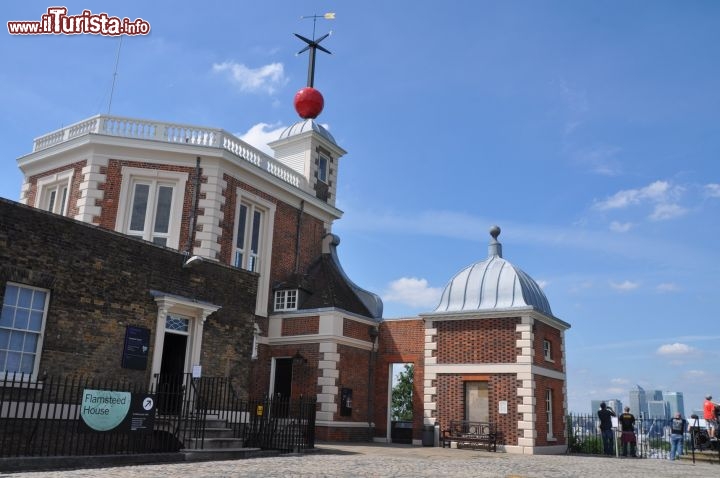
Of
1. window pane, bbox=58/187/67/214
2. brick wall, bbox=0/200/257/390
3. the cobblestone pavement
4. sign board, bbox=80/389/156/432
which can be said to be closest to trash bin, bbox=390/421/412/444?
the cobblestone pavement

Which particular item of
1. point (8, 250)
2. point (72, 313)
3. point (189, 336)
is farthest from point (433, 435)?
point (8, 250)

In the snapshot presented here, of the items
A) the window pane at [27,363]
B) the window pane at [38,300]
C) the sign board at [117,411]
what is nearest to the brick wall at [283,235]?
the window pane at [38,300]

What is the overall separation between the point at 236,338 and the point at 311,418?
291 cm

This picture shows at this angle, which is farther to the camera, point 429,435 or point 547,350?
point 547,350

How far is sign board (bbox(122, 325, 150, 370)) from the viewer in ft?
45.9

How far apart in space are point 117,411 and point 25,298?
2.90 metres

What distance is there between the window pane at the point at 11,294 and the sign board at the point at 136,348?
8.21ft

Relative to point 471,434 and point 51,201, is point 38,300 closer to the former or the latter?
point 51,201

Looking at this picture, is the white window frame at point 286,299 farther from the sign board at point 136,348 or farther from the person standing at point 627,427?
the person standing at point 627,427

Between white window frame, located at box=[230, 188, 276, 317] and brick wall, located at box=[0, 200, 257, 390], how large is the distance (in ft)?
24.5

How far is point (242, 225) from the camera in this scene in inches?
953

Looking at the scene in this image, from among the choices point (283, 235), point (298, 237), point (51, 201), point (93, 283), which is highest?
point (51, 201)

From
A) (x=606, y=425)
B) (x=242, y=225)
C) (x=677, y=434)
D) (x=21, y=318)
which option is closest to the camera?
(x=21, y=318)

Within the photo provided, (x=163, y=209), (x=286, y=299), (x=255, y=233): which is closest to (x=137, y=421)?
(x=163, y=209)
